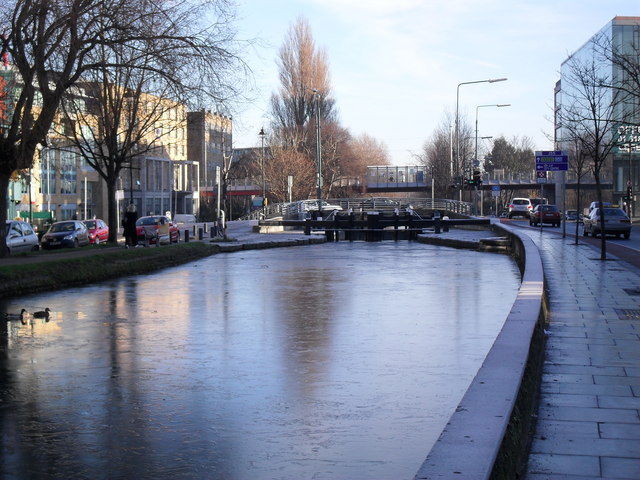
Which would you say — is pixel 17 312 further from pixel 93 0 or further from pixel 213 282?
pixel 93 0

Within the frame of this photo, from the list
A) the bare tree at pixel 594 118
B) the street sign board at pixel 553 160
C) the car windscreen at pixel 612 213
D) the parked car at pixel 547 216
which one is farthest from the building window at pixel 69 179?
the street sign board at pixel 553 160

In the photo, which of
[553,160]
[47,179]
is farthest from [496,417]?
[47,179]

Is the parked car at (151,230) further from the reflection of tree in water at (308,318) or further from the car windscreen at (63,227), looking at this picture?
the reflection of tree in water at (308,318)

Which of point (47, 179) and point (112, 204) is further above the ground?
point (47, 179)

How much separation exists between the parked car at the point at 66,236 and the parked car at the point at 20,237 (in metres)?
4.21

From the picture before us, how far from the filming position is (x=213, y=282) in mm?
21859

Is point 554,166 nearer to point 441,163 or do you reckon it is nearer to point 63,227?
point 63,227

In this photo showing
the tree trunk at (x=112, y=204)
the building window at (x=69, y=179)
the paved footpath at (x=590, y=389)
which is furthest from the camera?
the building window at (x=69, y=179)

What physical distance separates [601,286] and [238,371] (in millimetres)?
9366

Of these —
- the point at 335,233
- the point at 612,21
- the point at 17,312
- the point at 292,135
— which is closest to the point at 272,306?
the point at 17,312

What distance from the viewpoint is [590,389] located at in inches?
320

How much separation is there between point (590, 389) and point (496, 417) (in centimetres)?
268

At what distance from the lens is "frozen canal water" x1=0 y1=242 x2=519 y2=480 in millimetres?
6293

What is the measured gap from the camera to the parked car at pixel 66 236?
126 feet
